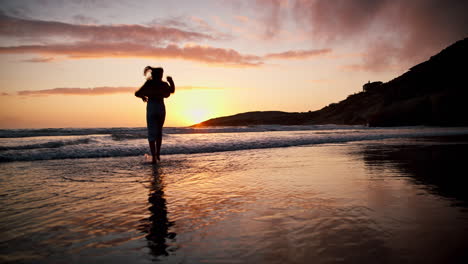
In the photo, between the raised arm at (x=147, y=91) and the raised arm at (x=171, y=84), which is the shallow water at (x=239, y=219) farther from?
the raised arm at (x=171, y=84)

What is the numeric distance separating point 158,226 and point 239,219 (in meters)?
0.66

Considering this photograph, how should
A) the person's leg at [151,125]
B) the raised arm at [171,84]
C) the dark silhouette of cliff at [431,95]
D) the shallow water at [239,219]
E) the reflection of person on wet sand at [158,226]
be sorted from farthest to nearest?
the dark silhouette of cliff at [431,95]
the raised arm at [171,84]
the person's leg at [151,125]
the reflection of person on wet sand at [158,226]
the shallow water at [239,219]

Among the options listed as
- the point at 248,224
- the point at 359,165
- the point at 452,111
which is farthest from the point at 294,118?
the point at 248,224

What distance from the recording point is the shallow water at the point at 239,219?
5.29 ft

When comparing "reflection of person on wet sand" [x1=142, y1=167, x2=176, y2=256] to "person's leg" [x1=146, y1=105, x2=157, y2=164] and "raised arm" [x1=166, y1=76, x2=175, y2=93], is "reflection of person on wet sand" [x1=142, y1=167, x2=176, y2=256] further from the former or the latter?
"raised arm" [x1=166, y1=76, x2=175, y2=93]

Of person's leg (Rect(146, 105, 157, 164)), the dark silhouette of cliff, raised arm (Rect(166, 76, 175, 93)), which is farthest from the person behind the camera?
the dark silhouette of cliff

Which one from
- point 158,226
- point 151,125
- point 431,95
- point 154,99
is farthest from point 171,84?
point 431,95

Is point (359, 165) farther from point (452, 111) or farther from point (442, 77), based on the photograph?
point (442, 77)

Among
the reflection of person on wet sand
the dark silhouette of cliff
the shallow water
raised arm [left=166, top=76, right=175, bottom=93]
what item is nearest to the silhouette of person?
raised arm [left=166, top=76, right=175, bottom=93]

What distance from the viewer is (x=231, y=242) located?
177cm

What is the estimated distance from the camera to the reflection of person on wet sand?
1.73m

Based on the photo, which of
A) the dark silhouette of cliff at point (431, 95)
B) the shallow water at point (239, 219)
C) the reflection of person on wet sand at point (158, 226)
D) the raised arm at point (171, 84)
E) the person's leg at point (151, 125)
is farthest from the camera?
the dark silhouette of cliff at point (431, 95)

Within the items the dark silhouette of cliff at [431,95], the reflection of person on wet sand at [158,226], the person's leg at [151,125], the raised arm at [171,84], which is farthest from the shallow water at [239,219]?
the dark silhouette of cliff at [431,95]

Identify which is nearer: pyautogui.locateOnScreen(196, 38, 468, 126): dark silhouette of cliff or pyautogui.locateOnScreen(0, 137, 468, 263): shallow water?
pyautogui.locateOnScreen(0, 137, 468, 263): shallow water
